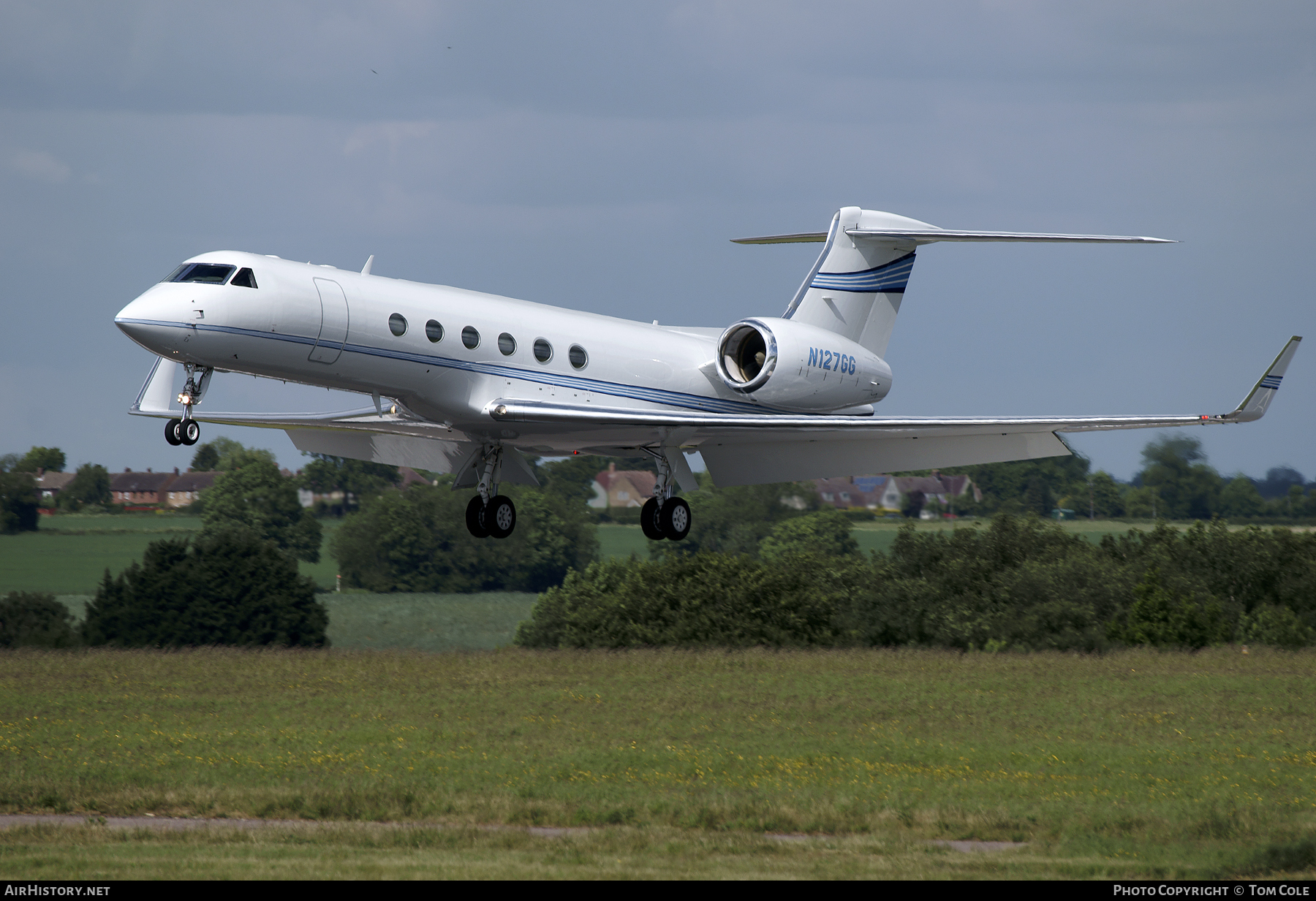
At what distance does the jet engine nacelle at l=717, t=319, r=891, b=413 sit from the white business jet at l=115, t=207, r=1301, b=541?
29mm

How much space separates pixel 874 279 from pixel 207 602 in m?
60.3

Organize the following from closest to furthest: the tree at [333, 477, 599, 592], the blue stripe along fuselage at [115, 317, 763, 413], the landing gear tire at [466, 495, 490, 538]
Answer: the blue stripe along fuselage at [115, 317, 763, 413], the landing gear tire at [466, 495, 490, 538], the tree at [333, 477, 599, 592]

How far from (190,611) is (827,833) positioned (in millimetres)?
59242

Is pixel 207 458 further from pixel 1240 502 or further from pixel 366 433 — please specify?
pixel 366 433

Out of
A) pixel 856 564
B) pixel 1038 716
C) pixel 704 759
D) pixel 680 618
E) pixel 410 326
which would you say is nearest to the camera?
pixel 410 326

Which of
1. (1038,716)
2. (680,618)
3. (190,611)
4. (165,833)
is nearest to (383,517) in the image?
(190,611)

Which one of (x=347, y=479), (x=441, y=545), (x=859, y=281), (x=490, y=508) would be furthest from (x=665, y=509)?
(x=347, y=479)

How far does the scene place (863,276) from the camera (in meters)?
25.0

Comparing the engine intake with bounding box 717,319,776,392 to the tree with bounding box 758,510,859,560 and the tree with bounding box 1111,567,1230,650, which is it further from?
the tree with bounding box 758,510,859,560

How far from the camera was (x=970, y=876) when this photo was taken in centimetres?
1942

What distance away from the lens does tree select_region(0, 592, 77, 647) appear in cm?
7419

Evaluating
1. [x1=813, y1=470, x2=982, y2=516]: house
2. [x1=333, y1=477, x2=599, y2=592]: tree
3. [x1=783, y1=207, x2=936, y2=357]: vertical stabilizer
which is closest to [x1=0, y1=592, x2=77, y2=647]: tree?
[x1=333, y1=477, x2=599, y2=592]: tree

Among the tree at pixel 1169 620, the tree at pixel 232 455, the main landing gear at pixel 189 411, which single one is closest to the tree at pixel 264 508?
the tree at pixel 232 455

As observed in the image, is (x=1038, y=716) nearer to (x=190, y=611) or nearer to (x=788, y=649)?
(x=788, y=649)
